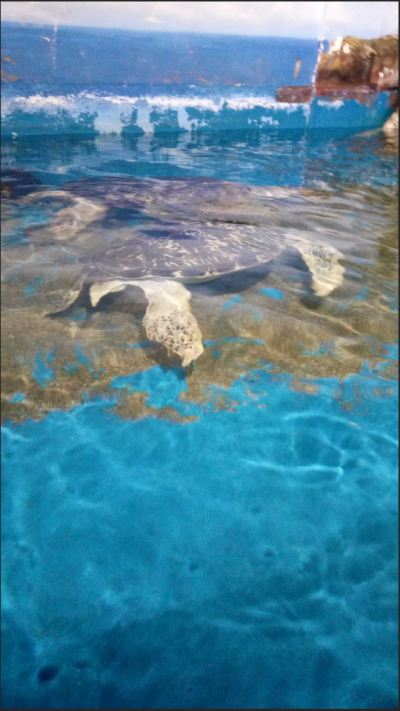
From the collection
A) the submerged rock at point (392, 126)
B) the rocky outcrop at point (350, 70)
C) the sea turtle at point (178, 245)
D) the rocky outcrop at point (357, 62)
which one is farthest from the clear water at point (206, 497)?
the rocky outcrop at point (357, 62)

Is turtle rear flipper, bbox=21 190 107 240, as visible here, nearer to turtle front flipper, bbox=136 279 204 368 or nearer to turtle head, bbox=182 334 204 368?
turtle front flipper, bbox=136 279 204 368

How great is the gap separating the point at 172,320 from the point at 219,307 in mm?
449

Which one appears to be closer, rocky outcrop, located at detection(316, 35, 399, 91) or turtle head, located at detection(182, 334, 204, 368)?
turtle head, located at detection(182, 334, 204, 368)

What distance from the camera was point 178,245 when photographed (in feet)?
13.2

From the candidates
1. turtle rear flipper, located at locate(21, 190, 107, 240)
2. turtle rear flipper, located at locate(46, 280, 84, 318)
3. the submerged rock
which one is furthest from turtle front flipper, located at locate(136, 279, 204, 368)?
the submerged rock

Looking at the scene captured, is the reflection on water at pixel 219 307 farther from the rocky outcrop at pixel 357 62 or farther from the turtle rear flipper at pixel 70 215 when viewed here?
the rocky outcrop at pixel 357 62

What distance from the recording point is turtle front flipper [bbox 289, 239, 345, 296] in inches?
146

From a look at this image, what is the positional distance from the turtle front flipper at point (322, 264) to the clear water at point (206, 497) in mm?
83

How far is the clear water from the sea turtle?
0.42ft

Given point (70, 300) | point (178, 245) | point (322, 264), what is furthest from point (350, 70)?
point (70, 300)

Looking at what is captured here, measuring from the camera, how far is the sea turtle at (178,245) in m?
3.39

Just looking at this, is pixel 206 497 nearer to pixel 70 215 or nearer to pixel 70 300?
pixel 70 300

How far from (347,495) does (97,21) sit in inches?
346

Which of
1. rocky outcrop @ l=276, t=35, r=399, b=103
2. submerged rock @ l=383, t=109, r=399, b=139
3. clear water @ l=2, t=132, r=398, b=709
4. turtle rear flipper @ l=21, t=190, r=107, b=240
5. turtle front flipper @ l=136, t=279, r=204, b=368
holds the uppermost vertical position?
rocky outcrop @ l=276, t=35, r=399, b=103
